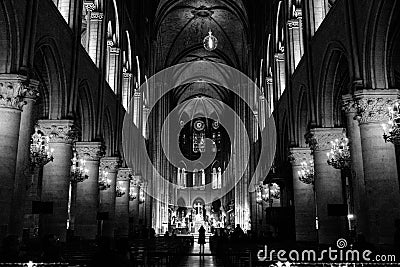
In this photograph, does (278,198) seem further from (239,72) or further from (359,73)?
(239,72)

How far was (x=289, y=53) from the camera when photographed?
23.4 meters

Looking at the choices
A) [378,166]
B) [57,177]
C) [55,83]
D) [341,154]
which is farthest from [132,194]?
[378,166]

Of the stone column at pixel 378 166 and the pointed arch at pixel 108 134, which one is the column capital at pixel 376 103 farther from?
the pointed arch at pixel 108 134

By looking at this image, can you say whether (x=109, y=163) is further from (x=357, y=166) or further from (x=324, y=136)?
(x=357, y=166)

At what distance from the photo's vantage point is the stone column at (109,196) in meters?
23.4

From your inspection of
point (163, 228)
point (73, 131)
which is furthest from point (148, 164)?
point (73, 131)

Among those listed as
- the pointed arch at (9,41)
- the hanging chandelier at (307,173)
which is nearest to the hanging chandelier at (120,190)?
the hanging chandelier at (307,173)

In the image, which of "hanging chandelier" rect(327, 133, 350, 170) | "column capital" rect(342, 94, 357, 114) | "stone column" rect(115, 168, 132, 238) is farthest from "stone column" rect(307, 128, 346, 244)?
"stone column" rect(115, 168, 132, 238)

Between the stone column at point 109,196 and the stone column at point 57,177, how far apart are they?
23.5 ft

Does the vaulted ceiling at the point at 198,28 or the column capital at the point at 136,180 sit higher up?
the vaulted ceiling at the point at 198,28

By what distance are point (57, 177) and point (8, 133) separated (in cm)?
480

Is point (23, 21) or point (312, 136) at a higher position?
point (23, 21)

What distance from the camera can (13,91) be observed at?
39.9 feet

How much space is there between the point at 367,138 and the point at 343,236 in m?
5.86
